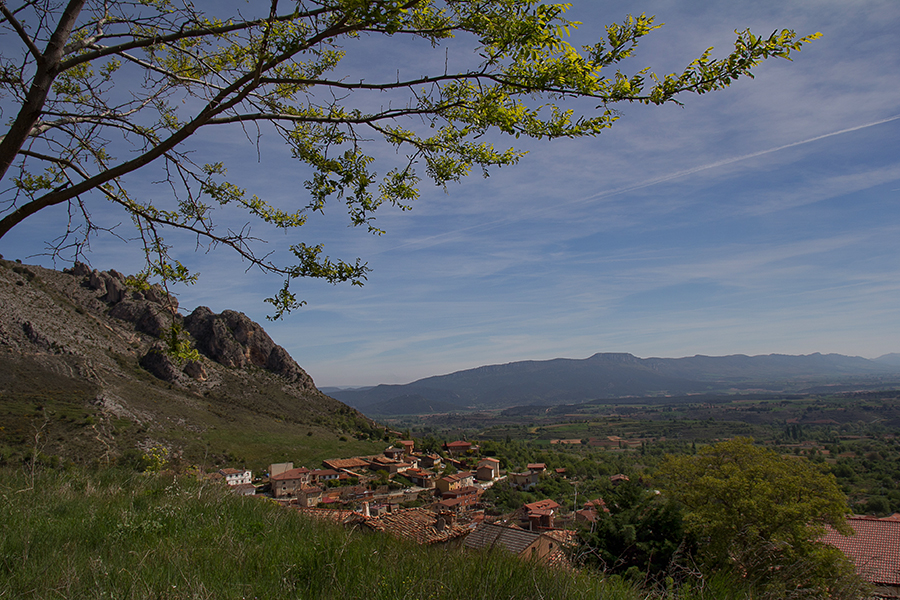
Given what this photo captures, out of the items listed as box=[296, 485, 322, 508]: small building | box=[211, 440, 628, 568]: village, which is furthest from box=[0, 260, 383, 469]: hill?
box=[296, 485, 322, 508]: small building

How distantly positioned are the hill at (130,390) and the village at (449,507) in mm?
6512

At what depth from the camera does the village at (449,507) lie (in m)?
3.48

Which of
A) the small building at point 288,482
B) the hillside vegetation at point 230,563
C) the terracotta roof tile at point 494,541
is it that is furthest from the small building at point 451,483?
the hillside vegetation at point 230,563

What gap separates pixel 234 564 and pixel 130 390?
51.3m

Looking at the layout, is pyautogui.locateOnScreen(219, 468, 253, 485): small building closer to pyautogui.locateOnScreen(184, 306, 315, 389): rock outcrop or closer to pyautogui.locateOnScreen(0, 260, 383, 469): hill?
pyautogui.locateOnScreen(0, 260, 383, 469): hill

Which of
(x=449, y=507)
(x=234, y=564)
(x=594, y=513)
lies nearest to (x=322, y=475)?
(x=449, y=507)

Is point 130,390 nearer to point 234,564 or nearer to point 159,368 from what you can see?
point 159,368

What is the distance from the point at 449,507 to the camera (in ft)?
56.6

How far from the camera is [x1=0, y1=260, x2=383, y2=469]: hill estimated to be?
1302 inches

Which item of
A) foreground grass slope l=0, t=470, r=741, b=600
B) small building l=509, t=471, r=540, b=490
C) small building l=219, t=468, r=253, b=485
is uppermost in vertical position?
foreground grass slope l=0, t=470, r=741, b=600

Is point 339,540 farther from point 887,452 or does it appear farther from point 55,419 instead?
point 887,452

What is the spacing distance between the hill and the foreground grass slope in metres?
21.6

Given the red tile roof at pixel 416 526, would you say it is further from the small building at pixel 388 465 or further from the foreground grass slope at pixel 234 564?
the small building at pixel 388 465

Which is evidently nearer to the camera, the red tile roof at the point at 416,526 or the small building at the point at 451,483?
the red tile roof at the point at 416,526
